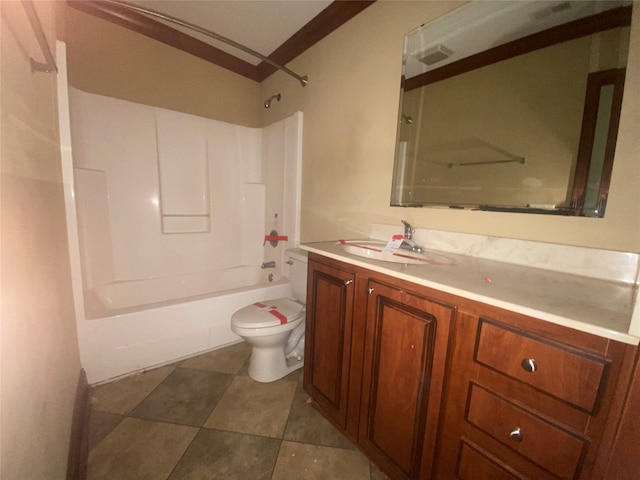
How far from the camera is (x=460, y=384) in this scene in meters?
0.68

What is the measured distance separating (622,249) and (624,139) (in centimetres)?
33

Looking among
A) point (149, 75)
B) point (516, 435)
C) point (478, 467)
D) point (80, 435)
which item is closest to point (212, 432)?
point (80, 435)

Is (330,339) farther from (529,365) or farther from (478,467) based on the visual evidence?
(529,365)

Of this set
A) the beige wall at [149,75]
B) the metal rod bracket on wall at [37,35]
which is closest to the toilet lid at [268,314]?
the metal rod bracket on wall at [37,35]

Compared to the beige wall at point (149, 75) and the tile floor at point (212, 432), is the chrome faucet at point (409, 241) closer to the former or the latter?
the tile floor at point (212, 432)

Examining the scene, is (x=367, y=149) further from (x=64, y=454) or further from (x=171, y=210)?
(x=64, y=454)

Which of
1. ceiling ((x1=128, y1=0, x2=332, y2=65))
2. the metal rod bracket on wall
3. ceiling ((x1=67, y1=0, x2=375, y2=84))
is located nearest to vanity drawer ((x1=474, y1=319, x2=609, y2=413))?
the metal rod bracket on wall

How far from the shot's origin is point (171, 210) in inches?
82.1

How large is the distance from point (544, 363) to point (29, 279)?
1.32 m

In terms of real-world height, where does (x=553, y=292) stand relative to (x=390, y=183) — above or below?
below

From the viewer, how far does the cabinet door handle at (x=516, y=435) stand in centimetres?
58

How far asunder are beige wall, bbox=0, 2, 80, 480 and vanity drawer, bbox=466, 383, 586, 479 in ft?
3.33

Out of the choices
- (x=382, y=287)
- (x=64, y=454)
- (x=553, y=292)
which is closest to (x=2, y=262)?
(x=64, y=454)

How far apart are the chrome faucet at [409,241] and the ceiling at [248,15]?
1485mm
